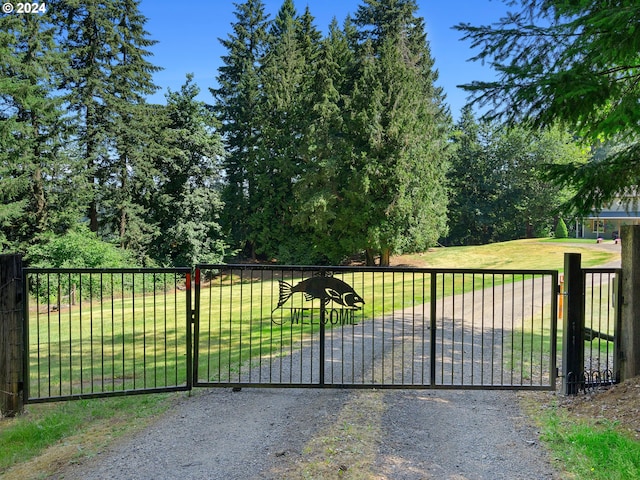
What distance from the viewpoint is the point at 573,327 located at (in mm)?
4730

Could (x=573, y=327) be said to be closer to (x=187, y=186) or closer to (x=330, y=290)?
(x=330, y=290)

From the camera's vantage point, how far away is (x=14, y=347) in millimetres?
4312

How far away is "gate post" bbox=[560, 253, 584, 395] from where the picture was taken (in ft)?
15.5

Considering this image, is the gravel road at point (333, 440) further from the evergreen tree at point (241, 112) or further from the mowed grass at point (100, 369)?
the evergreen tree at point (241, 112)

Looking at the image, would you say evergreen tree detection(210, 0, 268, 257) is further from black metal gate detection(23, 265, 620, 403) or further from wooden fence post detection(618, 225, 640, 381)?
wooden fence post detection(618, 225, 640, 381)

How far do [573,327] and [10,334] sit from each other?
6013mm

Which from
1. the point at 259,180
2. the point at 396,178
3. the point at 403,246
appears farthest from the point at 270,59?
the point at 403,246

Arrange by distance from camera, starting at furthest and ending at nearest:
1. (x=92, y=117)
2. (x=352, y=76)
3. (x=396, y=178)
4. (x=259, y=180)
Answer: (x=259, y=180)
(x=352, y=76)
(x=92, y=117)
(x=396, y=178)

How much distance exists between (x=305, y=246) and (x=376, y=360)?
19.7 m

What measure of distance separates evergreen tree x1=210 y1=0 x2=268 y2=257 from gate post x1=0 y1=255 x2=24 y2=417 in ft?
78.9

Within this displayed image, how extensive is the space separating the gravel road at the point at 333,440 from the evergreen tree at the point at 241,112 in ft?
79.9

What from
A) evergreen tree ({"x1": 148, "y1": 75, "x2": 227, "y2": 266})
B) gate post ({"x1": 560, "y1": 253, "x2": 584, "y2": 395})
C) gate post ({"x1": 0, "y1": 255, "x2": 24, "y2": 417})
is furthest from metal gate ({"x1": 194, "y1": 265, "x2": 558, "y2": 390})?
evergreen tree ({"x1": 148, "y1": 75, "x2": 227, "y2": 266})

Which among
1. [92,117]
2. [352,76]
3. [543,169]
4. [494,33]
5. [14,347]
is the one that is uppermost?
[352,76]

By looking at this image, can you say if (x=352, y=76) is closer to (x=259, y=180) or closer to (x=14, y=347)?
(x=259, y=180)
